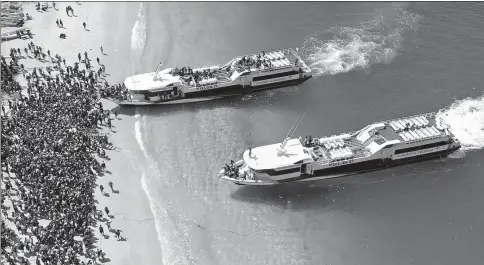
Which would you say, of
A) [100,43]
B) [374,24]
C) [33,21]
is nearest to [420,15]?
[374,24]

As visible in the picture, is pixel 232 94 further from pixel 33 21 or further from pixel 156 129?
pixel 33 21

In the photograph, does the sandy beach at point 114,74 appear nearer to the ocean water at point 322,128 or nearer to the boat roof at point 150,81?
the ocean water at point 322,128

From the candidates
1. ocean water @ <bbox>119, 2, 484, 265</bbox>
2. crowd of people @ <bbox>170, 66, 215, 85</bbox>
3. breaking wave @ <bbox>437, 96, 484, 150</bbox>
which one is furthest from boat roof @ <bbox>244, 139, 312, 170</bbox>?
breaking wave @ <bbox>437, 96, 484, 150</bbox>

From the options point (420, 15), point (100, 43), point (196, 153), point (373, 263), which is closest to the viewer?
point (373, 263)

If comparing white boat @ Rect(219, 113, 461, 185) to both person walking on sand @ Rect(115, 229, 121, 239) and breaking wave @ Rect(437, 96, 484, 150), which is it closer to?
breaking wave @ Rect(437, 96, 484, 150)

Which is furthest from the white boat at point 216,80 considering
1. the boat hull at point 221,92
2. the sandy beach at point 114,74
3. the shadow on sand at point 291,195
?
the shadow on sand at point 291,195

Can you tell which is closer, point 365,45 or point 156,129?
point 156,129
